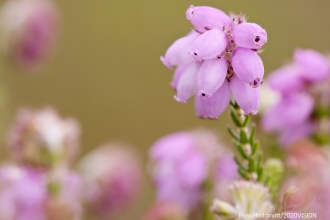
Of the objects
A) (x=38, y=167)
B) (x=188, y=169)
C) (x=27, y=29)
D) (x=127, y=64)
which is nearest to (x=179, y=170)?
(x=188, y=169)

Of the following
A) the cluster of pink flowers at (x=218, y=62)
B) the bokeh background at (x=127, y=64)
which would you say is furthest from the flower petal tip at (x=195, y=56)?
the bokeh background at (x=127, y=64)

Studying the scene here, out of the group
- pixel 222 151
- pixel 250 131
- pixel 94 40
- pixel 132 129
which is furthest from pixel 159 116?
pixel 250 131

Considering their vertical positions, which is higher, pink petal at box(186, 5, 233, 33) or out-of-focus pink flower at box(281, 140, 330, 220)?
pink petal at box(186, 5, 233, 33)

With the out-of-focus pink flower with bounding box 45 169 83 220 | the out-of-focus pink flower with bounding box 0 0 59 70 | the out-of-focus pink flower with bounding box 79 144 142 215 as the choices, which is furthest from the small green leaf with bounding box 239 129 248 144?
the out-of-focus pink flower with bounding box 0 0 59 70

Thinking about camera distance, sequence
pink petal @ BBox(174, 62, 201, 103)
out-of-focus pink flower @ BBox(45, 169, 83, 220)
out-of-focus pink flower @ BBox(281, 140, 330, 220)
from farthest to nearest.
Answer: out-of-focus pink flower @ BBox(45, 169, 83, 220) → pink petal @ BBox(174, 62, 201, 103) → out-of-focus pink flower @ BBox(281, 140, 330, 220)

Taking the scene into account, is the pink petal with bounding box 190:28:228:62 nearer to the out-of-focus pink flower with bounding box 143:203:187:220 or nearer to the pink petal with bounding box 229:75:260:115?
the pink petal with bounding box 229:75:260:115

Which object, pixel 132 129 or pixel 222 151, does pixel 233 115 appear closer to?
pixel 222 151
